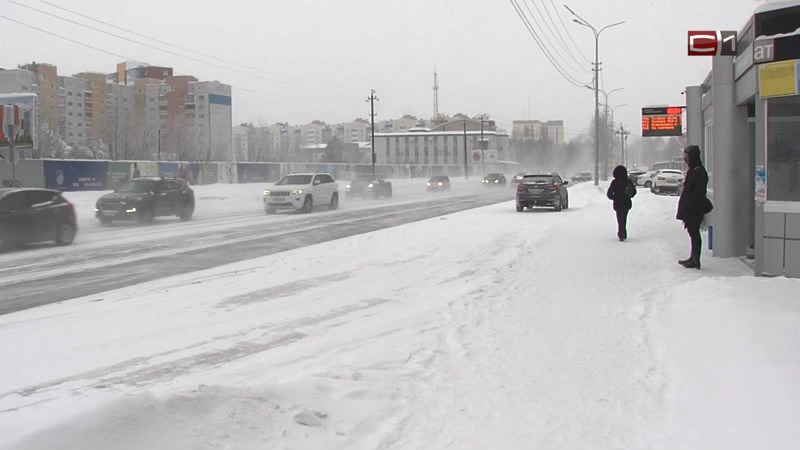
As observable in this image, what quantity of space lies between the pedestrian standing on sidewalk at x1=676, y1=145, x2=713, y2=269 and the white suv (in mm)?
19769

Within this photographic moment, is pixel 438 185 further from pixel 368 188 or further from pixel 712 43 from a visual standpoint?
pixel 712 43

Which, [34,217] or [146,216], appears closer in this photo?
[34,217]

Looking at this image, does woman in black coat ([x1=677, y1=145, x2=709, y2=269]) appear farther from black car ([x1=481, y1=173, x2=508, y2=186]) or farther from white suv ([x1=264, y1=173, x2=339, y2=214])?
black car ([x1=481, y1=173, x2=508, y2=186])

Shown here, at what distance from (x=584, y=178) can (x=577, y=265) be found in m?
90.6

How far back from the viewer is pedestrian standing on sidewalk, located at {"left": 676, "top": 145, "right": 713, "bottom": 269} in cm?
1091

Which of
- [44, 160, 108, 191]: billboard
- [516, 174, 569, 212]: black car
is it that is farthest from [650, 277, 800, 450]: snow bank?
[44, 160, 108, 191]: billboard

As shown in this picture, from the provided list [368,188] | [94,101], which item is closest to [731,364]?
[368,188]

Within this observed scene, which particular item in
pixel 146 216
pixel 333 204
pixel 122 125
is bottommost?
pixel 146 216

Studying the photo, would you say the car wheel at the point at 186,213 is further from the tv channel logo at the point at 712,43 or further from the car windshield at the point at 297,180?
the tv channel logo at the point at 712,43

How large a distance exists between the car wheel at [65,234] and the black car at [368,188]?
1106 inches

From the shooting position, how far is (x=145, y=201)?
24.6 m

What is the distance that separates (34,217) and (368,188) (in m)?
30.1

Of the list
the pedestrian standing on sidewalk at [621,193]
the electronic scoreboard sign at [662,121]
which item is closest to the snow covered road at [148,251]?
the pedestrian standing on sidewalk at [621,193]

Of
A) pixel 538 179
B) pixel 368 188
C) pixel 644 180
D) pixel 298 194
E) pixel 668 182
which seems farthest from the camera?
pixel 644 180
